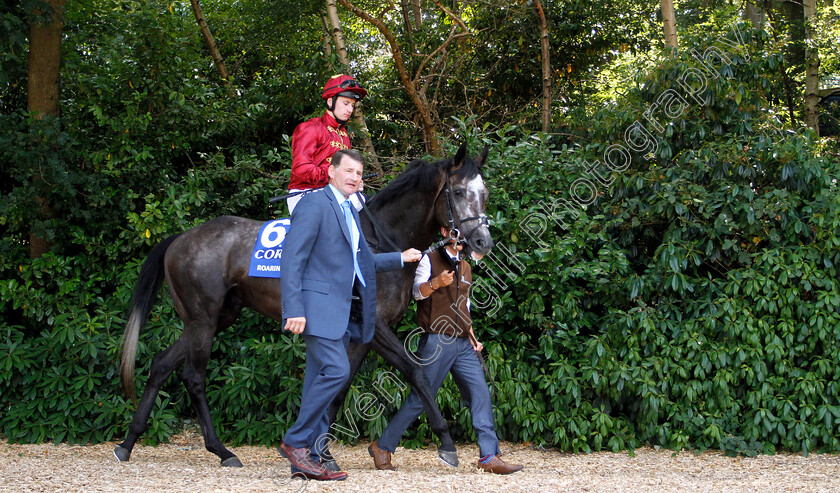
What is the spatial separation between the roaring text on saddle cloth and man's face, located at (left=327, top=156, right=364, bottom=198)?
0.81 meters

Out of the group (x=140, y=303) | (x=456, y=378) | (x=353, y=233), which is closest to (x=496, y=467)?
(x=456, y=378)

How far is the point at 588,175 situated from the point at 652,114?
2.86 feet

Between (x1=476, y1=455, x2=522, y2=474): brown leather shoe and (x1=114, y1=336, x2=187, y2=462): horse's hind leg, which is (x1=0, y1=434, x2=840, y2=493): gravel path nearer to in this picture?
(x1=476, y1=455, x2=522, y2=474): brown leather shoe

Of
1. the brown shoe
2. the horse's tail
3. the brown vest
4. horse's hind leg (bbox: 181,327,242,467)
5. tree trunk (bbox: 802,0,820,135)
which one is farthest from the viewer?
tree trunk (bbox: 802,0,820,135)

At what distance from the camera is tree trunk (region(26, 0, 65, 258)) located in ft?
23.4

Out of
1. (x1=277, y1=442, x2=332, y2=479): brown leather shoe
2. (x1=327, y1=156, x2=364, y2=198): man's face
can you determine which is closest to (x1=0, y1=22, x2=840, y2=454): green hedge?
(x1=277, y1=442, x2=332, y2=479): brown leather shoe

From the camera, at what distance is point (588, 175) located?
6480mm

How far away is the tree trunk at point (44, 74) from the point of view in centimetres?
713

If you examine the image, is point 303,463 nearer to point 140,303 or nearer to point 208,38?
point 140,303

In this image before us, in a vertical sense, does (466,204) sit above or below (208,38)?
below

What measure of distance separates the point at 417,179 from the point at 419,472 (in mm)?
1919

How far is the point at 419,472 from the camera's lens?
4.64 meters

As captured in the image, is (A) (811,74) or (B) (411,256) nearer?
(B) (411,256)

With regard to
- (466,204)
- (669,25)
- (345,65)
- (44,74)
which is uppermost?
(669,25)
